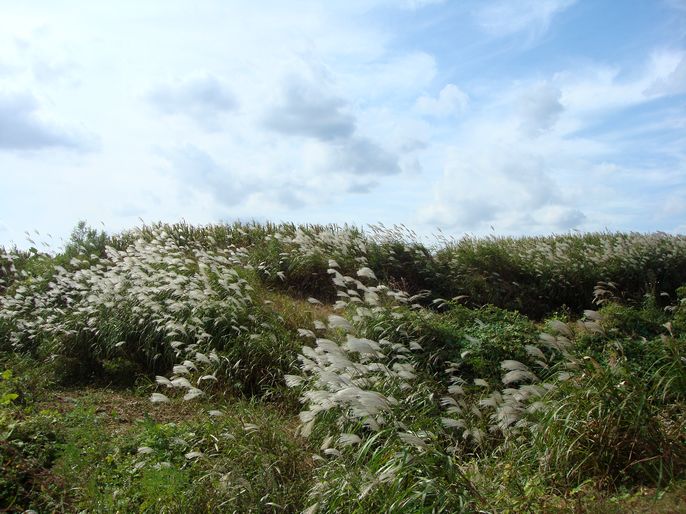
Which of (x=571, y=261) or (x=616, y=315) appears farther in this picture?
(x=571, y=261)

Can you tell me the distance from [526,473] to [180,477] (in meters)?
2.65

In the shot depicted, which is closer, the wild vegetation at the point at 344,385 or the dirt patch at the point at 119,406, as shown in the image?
the wild vegetation at the point at 344,385

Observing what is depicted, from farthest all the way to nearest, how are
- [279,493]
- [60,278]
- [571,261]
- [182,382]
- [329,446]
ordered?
[571,261] → [60,278] → [182,382] → [329,446] → [279,493]

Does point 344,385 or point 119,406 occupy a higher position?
point 344,385

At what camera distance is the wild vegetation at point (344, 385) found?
14.9 feet

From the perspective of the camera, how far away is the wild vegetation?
178 inches

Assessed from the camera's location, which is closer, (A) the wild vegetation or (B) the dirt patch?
(A) the wild vegetation

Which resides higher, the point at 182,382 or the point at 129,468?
the point at 182,382

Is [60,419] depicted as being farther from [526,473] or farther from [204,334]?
[526,473]

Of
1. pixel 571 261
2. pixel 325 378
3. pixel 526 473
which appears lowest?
pixel 526 473

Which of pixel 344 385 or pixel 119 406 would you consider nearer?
pixel 344 385

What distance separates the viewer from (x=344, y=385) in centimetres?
522

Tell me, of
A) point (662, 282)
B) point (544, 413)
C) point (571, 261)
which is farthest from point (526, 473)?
point (662, 282)

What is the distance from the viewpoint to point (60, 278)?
11.4 metres
